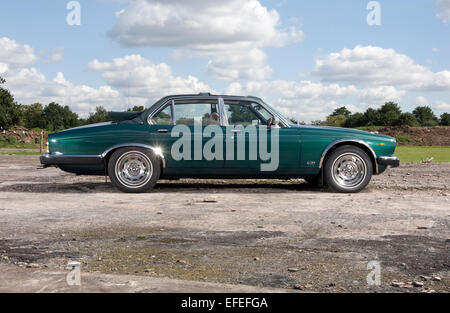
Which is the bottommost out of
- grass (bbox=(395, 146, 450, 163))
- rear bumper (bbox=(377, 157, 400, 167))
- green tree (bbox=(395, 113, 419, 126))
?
grass (bbox=(395, 146, 450, 163))

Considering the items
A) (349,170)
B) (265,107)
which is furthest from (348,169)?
(265,107)

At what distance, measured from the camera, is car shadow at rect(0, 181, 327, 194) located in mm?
8445

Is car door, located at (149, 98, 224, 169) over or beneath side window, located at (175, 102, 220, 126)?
beneath

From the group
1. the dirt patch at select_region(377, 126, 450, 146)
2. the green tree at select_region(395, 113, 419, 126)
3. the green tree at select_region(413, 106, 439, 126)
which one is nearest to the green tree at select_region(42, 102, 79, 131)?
the green tree at select_region(413, 106, 439, 126)

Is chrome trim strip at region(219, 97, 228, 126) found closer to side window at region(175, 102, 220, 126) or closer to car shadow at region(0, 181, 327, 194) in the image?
side window at region(175, 102, 220, 126)

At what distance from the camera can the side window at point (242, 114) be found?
840 centimetres

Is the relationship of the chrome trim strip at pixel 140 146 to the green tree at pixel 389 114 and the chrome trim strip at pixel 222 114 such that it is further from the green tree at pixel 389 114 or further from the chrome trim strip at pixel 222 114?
the green tree at pixel 389 114

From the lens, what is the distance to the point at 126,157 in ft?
26.8

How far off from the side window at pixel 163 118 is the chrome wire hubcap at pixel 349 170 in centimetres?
289

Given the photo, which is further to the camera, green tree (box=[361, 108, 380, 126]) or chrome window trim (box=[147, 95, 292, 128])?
green tree (box=[361, 108, 380, 126])

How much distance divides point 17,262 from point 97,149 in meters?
4.43

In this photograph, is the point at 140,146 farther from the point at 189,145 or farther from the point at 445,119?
the point at 445,119

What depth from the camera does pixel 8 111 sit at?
55.2m
